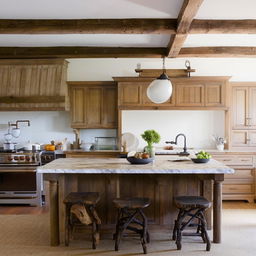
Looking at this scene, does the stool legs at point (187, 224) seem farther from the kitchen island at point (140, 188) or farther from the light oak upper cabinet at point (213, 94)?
the light oak upper cabinet at point (213, 94)

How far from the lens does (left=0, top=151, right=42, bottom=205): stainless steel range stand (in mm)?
5104

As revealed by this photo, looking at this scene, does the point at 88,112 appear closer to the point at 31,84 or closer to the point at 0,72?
the point at 31,84

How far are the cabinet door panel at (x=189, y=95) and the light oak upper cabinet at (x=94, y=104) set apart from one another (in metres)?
1.17

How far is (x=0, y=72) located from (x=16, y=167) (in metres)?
1.82

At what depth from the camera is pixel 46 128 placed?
6.18 metres

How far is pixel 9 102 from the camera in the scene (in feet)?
18.5

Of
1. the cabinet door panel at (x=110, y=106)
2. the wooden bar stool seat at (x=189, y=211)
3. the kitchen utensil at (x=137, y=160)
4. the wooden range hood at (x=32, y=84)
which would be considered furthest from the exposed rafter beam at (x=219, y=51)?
the wooden bar stool seat at (x=189, y=211)

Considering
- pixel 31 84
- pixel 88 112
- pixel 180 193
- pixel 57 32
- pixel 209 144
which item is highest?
pixel 57 32

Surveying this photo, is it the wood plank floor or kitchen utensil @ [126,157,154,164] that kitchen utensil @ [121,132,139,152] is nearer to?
the wood plank floor

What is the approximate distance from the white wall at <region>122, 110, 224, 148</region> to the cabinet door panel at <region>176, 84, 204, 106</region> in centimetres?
49

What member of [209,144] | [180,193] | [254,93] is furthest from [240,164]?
[180,193]

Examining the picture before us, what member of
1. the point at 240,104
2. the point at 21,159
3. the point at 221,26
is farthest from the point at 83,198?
the point at 240,104

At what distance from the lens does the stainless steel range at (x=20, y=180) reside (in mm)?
5104

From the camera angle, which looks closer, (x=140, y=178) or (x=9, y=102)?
(x=140, y=178)
